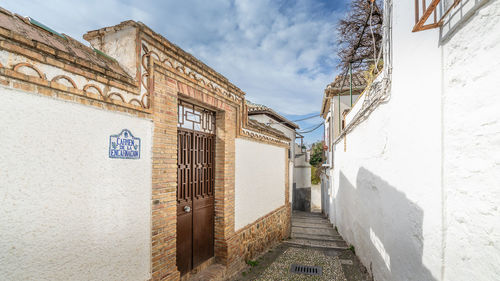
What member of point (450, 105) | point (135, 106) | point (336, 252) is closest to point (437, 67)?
point (450, 105)

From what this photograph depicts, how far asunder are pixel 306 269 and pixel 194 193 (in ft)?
10.7

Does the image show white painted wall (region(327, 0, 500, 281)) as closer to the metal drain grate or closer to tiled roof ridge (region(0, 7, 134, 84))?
the metal drain grate

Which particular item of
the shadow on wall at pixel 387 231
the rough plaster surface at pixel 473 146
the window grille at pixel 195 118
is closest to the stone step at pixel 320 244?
the shadow on wall at pixel 387 231

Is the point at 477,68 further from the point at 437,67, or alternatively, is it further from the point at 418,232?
the point at 418,232

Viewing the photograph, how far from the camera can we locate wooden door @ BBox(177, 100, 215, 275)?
3.77 meters

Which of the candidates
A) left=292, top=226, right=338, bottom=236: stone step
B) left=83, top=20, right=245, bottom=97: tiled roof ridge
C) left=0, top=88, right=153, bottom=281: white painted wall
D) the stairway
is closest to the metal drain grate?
the stairway

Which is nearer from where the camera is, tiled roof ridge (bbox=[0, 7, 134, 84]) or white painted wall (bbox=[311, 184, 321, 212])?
tiled roof ridge (bbox=[0, 7, 134, 84])

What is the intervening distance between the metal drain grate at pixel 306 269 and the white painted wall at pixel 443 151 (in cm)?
177

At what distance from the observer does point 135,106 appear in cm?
269

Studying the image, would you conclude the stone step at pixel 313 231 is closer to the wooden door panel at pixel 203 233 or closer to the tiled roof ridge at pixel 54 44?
the wooden door panel at pixel 203 233

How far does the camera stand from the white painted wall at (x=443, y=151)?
5.44ft

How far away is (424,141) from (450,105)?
1.58ft

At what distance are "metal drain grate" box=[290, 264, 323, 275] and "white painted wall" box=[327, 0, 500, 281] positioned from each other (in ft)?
5.81

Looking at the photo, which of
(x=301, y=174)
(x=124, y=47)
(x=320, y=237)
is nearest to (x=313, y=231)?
(x=320, y=237)
